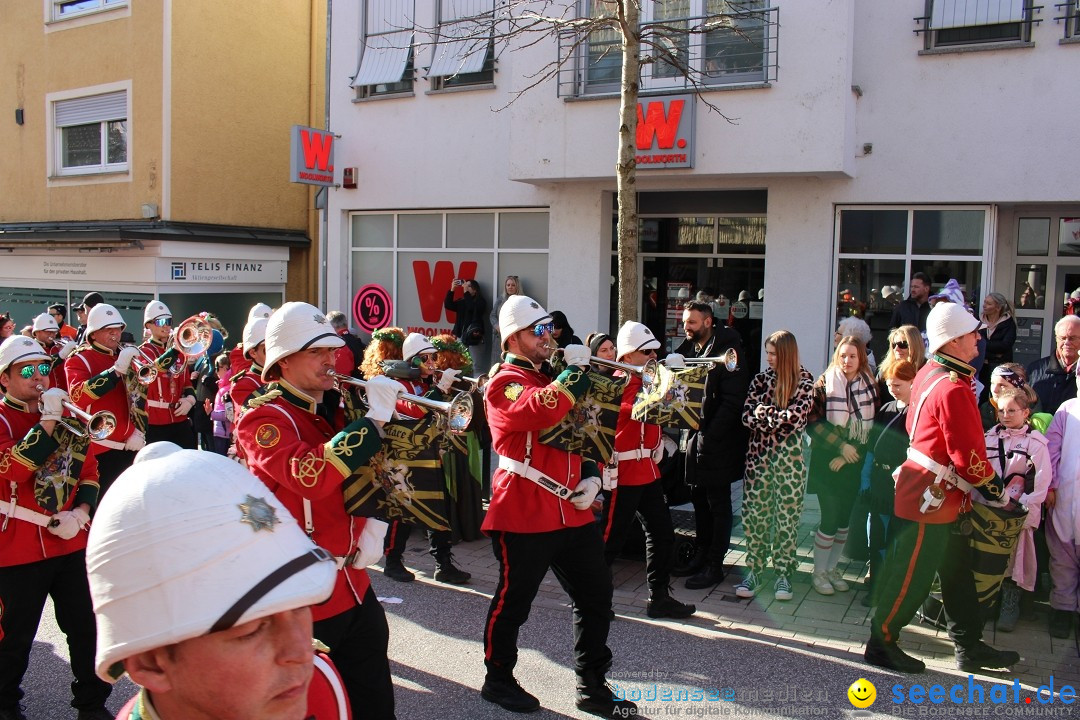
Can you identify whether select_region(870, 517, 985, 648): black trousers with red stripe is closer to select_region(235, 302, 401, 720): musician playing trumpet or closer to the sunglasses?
select_region(235, 302, 401, 720): musician playing trumpet

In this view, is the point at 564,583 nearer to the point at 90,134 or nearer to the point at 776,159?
the point at 776,159

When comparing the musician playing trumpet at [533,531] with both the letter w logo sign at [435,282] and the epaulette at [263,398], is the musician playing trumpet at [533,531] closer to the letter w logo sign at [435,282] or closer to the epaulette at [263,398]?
the epaulette at [263,398]

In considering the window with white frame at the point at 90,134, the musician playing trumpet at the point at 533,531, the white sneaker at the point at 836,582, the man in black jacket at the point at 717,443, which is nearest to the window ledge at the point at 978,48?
the man in black jacket at the point at 717,443

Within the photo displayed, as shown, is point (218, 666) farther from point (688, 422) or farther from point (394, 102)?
point (394, 102)

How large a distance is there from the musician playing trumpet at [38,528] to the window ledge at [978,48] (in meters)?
10.2

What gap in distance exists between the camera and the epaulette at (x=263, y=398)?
11.4ft

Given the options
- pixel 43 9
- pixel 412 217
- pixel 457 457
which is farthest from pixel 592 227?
pixel 43 9

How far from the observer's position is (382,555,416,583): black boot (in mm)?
6691

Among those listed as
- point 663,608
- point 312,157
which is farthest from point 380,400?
point 312,157

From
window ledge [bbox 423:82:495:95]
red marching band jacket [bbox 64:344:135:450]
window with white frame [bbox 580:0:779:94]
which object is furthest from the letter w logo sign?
red marching band jacket [bbox 64:344:135:450]

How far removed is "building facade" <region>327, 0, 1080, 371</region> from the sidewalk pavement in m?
5.44

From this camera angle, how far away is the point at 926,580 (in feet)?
15.8

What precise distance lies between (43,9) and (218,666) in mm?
20555

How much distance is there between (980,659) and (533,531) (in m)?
2.68
